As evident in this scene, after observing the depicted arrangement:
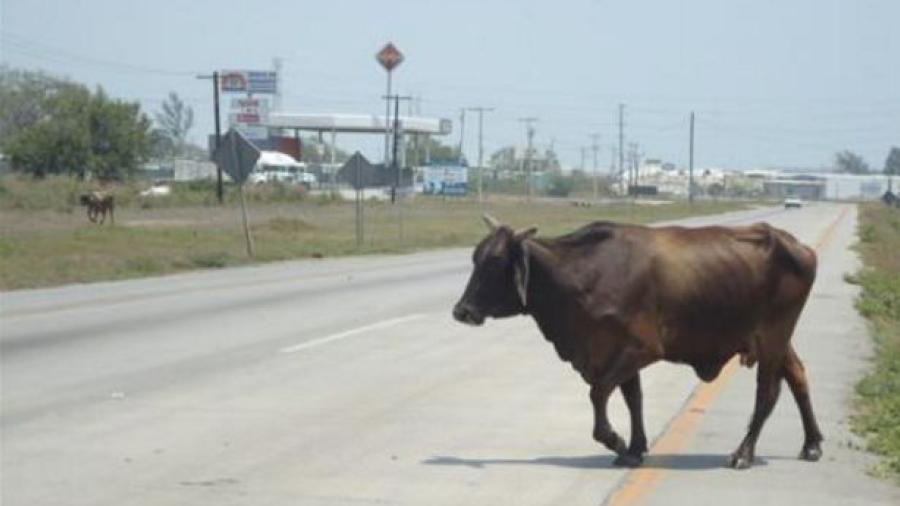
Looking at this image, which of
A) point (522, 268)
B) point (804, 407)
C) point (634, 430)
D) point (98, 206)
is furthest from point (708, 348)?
point (98, 206)

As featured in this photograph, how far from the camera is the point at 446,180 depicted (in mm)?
135625

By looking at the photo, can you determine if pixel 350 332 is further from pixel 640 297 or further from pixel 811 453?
pixel 640 297

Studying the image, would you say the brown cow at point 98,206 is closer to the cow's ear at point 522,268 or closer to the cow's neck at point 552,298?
the cow's neck at point 552,298

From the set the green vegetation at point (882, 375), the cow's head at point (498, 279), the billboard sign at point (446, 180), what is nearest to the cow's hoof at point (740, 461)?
the green vegetation at point (882, 375)

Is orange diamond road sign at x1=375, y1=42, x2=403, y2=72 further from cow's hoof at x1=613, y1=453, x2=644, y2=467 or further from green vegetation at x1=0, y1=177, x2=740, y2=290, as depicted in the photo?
cow's hoof at x1=613, y1=453, x2=644, y2=467

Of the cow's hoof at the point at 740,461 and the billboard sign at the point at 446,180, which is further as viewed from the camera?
the billboard sign at the point at 446,180

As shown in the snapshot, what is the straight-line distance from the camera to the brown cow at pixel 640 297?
10016 millimetres

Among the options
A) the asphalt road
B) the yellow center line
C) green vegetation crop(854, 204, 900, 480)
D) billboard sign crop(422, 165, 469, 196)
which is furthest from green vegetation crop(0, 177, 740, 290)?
billboard sign crop(422, 165, 469, 196)

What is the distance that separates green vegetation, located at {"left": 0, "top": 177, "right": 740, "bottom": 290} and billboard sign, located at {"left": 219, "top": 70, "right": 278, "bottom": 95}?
481 inches

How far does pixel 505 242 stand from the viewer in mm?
10039

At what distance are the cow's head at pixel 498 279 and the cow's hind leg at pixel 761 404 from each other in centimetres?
156

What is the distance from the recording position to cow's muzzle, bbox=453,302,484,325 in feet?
33.0

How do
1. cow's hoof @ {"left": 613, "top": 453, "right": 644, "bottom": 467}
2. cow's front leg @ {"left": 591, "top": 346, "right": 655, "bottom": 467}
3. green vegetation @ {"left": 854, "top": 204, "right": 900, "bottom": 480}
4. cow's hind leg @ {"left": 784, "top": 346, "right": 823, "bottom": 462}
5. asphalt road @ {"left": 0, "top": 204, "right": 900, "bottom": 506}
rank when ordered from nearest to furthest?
asphalt road @ {"left": 0, "top": 204, "right": 900, "bottom": 506}
cow's front leg @ {"left": 591, "top": 346, "right": 655, "bottom": 467}
cow's hoof @ {"left": 613, "top": 453, "right": 644, "bottom": 467}
cow's hind leg @ {"left": 784, "top": 346, "right": 823, "bottom": 462}
green vegetation @ {"left": 854, "top": 204, "right": 900, "bottom": 480}

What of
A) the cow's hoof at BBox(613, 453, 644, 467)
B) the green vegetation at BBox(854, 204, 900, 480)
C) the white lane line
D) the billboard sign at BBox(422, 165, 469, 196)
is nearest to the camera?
the cow's hoof at BBox(613, 453, 644, 467)
